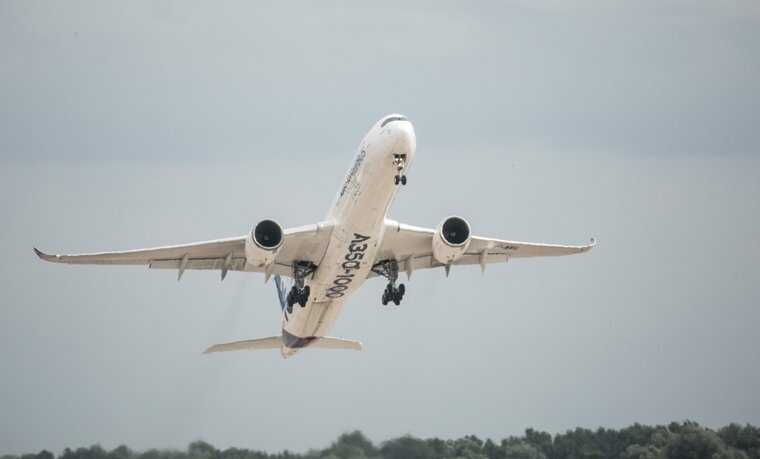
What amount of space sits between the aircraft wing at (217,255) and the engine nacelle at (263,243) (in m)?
0.70

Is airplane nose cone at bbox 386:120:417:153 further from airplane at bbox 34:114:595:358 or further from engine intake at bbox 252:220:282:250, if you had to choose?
engine intake at bbox 252:220:282:250

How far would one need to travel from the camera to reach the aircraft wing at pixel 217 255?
53312mm

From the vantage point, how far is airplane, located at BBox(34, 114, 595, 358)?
5047cm

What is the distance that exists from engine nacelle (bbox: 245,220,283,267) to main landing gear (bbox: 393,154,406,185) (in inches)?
185

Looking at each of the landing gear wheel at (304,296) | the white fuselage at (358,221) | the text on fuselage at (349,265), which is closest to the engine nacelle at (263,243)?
the white fuselage at (358,221)

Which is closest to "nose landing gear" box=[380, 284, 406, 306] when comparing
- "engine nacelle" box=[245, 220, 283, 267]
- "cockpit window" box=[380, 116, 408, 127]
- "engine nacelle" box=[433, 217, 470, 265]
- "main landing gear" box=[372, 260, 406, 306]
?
"main landing gear" box=[372, 260, 406, 306]

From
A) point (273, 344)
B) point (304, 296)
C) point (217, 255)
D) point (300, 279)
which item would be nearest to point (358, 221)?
point (300, 279)

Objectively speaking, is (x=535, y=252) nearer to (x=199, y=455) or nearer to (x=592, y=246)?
(x=592, y=246)

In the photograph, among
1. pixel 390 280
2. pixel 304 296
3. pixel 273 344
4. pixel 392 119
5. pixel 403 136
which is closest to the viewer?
pixel 403 136

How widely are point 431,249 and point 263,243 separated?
22.7ft

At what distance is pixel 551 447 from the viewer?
69062 mm

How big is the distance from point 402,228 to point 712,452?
1684 centimetres

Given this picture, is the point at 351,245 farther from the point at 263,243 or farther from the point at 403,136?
the point at 403,136

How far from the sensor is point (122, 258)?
54000 millimetres
